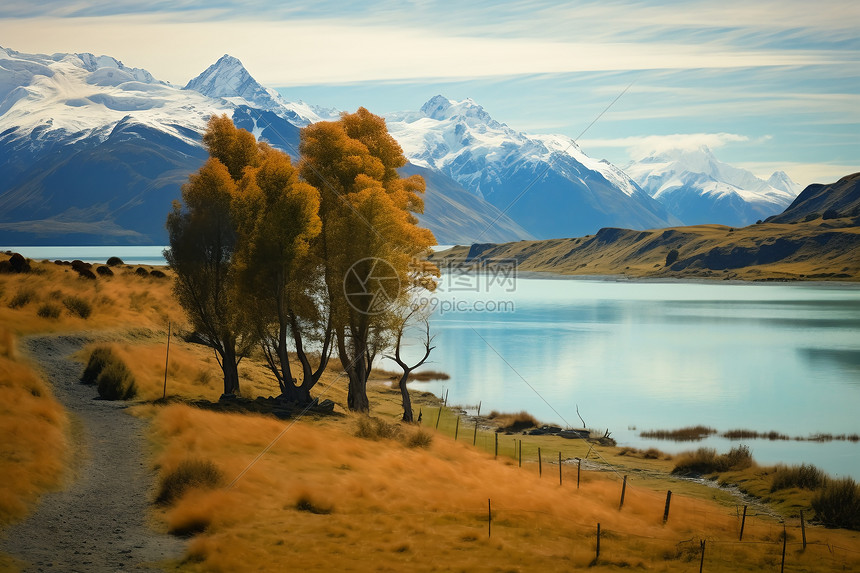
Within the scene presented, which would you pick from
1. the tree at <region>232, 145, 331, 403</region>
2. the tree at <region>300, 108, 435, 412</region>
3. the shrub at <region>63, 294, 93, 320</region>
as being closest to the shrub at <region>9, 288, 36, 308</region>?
the shrub at <region>63, 294, 93, 320</region>

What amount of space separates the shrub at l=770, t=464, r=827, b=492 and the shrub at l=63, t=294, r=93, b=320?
4474 cm

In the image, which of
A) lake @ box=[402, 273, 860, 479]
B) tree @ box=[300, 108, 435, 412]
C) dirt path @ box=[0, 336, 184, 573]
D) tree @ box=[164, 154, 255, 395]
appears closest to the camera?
dirt path @ box=[0, 336, 184, 573]

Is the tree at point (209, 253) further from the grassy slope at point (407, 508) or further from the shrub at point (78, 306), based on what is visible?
Result: the shrub at point (78, 306)

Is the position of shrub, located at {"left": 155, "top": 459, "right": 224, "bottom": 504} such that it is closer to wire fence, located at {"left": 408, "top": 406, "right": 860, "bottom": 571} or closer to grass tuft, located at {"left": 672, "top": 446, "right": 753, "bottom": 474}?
wire fence, located at {"left": 408, "top": 406, "right": 860, "bottom": 571}

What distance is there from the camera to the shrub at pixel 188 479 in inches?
883

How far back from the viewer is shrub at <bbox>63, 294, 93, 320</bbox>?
172 feet

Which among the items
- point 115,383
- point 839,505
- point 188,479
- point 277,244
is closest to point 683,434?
point 839,505

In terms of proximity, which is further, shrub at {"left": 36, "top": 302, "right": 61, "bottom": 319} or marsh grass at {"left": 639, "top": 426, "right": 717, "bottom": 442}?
marsh grass at {"left": 639, "top": 426, "right": 717, "bottom": 442}

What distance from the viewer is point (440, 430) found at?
5038 centimetres

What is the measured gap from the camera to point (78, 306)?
174ft

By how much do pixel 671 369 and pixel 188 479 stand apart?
7262cm

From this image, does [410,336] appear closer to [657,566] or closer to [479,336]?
[479,336]

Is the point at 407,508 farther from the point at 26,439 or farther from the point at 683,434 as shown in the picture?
the point at 683,434

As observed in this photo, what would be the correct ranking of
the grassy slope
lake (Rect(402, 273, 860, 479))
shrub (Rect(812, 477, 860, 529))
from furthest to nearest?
lake (Rect(402, 273, 860, 479)) < shrub (Rect(812, 477, 860, 529)) < the grassy slope
